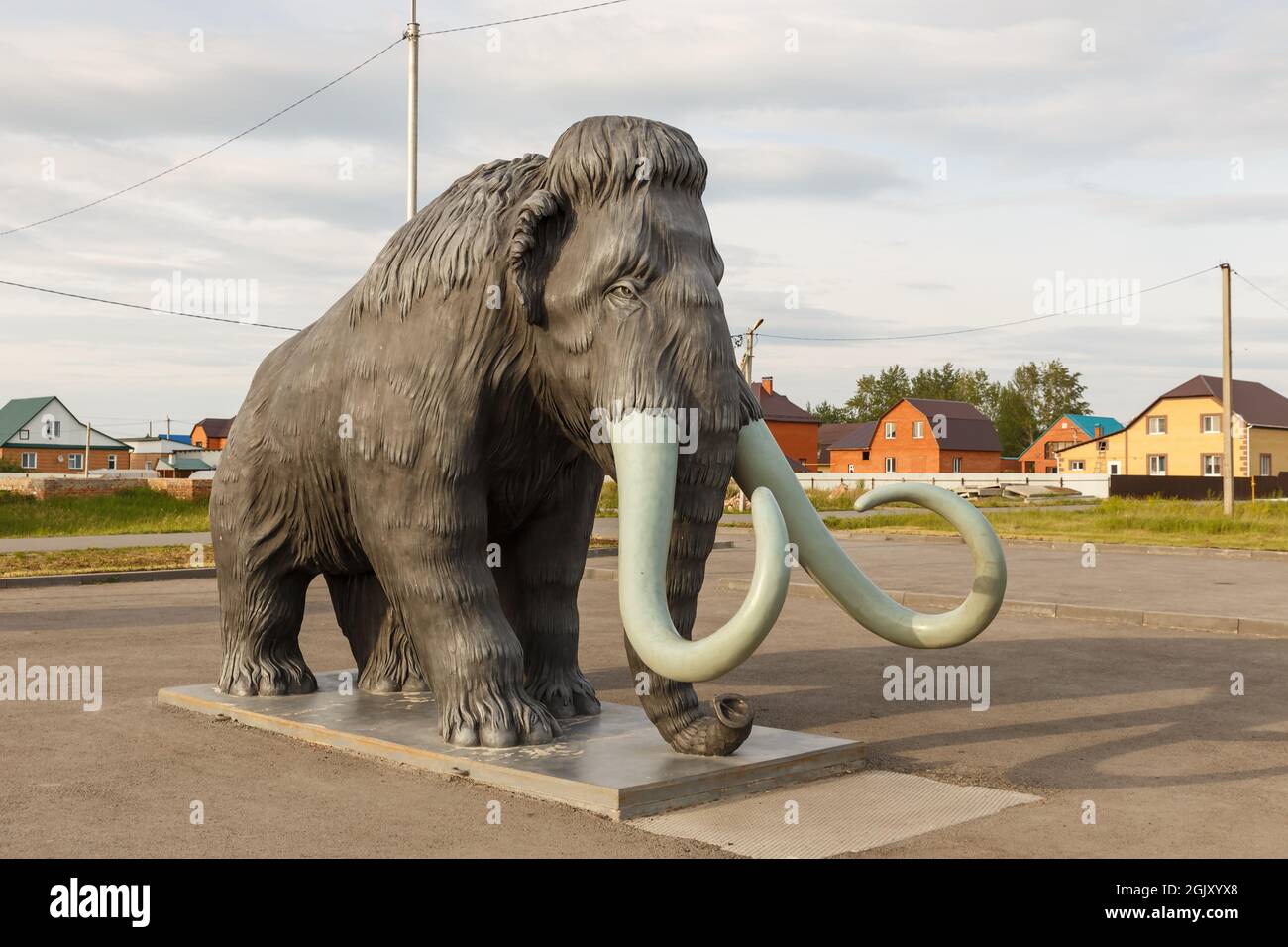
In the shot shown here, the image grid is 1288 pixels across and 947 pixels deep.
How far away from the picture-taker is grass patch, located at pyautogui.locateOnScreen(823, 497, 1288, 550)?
2047cm

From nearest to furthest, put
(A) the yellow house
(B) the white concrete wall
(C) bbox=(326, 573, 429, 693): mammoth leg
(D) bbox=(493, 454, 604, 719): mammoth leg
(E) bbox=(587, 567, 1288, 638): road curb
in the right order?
(D) bbox=(493, 454, 604, 719): mammoth leg
(C) bbox=(326, 573, 429, 693): mammoth leg
(E) bbox=(587, 567, 1288, 638): road curb
(B) the white concrete wall
(A) the yellow house

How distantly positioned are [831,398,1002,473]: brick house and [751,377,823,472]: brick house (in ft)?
10.2

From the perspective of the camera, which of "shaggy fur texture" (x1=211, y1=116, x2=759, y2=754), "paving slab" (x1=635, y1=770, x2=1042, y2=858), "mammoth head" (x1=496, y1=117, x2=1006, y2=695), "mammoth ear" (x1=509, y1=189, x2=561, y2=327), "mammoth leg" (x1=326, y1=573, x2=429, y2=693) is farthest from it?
"mammoth leg" (x1=326, y1=573, x2=429, y2=693)

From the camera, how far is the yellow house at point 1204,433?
50.5m

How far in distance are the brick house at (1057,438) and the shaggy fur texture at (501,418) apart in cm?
6986

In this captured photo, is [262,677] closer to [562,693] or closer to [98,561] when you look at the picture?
[562,693]

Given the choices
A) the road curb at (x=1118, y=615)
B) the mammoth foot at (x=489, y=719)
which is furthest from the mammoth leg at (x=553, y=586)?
the road curb at (x=1118, y=615)

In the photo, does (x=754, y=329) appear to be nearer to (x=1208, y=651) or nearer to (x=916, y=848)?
(x=1208, y=651)

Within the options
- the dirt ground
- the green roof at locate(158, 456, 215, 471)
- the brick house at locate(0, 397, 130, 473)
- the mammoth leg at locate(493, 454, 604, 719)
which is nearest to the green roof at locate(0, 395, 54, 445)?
the brick house at locate(0, 397, 130, 473)

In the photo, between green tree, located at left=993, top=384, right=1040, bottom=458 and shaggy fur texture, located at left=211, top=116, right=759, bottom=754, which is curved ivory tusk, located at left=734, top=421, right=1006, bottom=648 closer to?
shaggy fur texture, located at left=211, top=116, right=759, bottom=754

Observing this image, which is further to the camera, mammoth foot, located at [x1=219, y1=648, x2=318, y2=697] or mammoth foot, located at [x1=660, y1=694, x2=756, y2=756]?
mammoth foot, located at [x1=219, y1=648, x2=318, y2=697]

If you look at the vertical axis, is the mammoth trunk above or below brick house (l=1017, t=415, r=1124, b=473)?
below

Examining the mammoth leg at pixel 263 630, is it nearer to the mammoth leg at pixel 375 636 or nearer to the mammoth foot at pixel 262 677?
the mammoth foot at pixel 262 677

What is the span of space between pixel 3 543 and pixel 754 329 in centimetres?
1982
